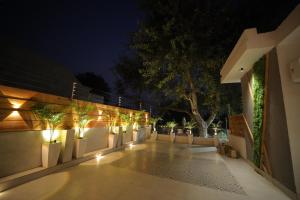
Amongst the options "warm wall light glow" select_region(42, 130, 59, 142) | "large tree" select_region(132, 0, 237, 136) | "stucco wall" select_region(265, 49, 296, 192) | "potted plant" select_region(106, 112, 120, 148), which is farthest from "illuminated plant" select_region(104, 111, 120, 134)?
"stucco wall" select_region(265, 49, 296, 192)

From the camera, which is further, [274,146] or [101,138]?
[101,138]

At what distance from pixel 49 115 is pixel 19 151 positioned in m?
1.05

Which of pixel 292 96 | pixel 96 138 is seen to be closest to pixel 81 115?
pixel 96 138

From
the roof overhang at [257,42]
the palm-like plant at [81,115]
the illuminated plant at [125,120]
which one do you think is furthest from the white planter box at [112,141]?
the roof overhang at [257,42]

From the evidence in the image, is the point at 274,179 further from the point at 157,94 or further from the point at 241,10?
the point at 157,94

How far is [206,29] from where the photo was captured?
8438 millimetres

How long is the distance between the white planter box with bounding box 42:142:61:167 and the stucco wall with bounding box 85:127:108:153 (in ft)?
5.53

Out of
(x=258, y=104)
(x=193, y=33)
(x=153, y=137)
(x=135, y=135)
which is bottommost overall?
(x=153, y=137)

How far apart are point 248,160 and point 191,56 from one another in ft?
18.9

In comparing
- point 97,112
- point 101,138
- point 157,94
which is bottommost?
point 101,138

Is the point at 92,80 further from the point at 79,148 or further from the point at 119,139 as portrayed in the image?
the point at 79,148

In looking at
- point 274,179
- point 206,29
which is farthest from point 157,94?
point 274,179

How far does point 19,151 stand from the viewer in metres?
3.66

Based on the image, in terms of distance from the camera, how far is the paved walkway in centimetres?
293
